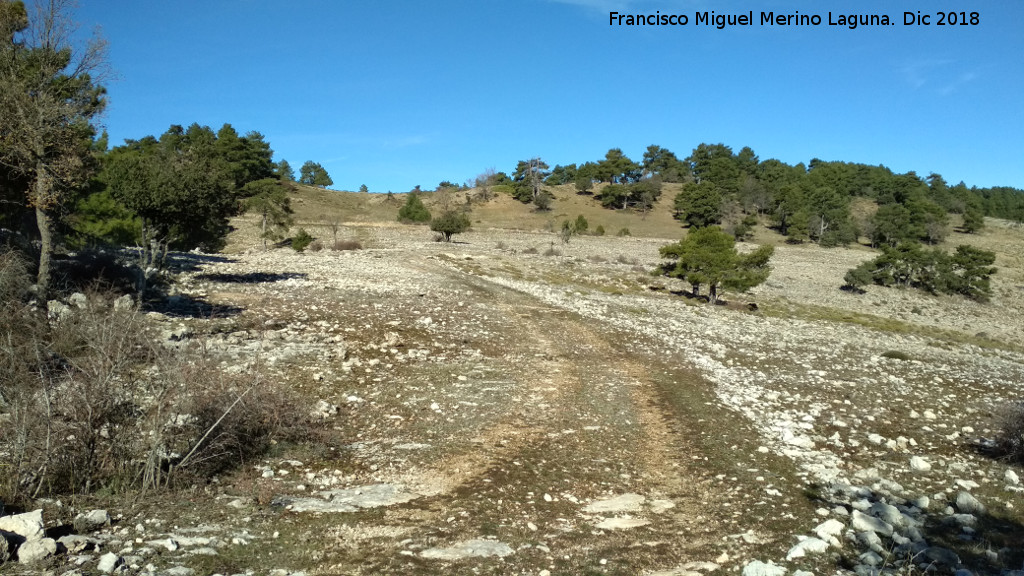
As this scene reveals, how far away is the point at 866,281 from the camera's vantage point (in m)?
47.0

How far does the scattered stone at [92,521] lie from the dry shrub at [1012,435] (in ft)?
35.2

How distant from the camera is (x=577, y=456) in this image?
8359 mm

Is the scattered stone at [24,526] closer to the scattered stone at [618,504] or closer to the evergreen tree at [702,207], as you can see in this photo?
the scattered stone at [618,504]

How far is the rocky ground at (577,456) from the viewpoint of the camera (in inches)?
216

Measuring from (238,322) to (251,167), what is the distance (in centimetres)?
7030

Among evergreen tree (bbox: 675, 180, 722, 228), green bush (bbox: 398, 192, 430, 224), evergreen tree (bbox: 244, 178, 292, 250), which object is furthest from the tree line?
evergreen tree (bbox: 244, 178, 292, 250)

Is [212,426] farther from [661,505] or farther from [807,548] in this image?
[807,548]

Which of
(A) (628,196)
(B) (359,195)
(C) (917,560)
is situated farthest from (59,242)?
(A) (628,196)

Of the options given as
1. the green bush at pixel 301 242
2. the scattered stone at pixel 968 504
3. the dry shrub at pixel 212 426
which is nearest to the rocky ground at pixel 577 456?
the scattered stone at pixel 968 504

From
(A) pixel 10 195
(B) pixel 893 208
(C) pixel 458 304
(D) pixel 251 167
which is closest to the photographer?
(A) pixel 10 195

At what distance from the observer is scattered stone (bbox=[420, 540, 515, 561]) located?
5.44 meters

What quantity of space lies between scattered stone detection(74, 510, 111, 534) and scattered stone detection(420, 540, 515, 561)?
2.76m

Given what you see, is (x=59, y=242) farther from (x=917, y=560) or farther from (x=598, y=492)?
(x=917, y=560)

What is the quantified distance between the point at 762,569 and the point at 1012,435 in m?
6.06
